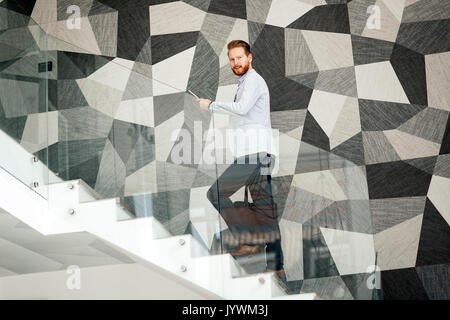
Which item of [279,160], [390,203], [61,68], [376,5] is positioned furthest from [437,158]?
→ [61,68]

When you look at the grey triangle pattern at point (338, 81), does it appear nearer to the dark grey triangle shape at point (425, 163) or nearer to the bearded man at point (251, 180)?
the dark grey triangle shape at point (425, 163)

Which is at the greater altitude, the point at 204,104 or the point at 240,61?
the point at 240,61

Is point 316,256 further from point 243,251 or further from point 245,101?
point 245,101

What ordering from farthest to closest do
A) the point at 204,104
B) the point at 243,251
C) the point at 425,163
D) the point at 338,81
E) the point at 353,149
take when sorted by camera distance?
the point at 338,81
the point at 353,149
the point at 425,163
the point at 204,104
the point at 243,251

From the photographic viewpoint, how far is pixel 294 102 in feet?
18.2

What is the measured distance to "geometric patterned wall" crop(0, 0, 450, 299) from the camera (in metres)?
3.86

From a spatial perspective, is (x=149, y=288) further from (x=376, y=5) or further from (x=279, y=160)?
(x=376, y=5)

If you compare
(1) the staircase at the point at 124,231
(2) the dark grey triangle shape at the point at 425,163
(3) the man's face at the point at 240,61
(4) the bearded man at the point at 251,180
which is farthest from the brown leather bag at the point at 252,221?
(2) the dark grey triangle shape at the point at 425,163

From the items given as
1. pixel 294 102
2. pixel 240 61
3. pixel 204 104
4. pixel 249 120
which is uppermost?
pixel 294 102

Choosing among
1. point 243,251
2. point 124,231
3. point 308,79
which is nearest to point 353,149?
point 308,79

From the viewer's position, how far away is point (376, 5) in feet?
18.1

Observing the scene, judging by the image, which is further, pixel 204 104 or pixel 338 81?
pixel 338 81

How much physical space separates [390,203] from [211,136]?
2150mm

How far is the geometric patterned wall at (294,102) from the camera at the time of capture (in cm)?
386
